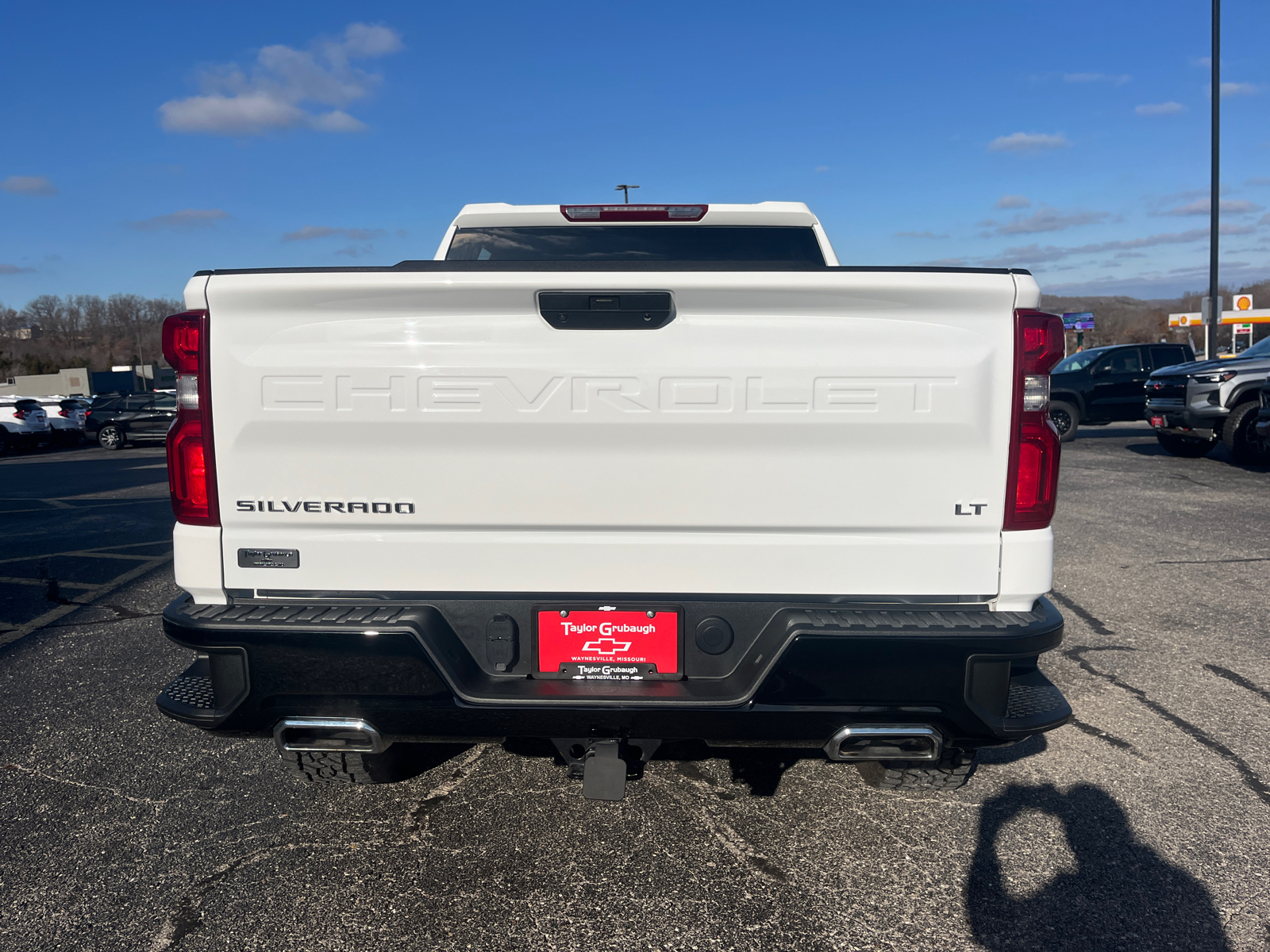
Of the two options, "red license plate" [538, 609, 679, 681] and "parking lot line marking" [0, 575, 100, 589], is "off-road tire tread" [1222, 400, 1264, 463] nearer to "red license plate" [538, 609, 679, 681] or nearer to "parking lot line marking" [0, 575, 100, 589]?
"red license plate" [538, 609, 679, 681]

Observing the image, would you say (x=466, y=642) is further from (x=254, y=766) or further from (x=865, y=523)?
(x=254, y=766)

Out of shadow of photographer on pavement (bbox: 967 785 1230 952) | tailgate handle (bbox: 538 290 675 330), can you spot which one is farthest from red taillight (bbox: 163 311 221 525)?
shadow of photographer on pavement (bbox: 967 785 1230 952)

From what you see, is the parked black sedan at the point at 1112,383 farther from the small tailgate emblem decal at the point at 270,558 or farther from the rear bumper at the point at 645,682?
the small tailgate emblem decal at the point at 270,558

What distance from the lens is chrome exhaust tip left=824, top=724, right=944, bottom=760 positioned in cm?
240

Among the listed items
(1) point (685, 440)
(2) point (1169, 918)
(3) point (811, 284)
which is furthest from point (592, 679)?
(2) point (1169, 918)

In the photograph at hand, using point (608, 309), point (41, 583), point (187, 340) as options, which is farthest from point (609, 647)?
point (41, 583)

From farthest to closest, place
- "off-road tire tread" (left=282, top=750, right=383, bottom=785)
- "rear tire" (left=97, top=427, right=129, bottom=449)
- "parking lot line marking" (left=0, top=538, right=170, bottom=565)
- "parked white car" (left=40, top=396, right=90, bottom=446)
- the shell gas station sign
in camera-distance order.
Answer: the shell gas station sign, "parked white car" (left=40, top=396, right=90, bottom=446), "rear tire" (left=97, top=427, right=129, bottom=449), "parking lot line marking" (left=0, top=538, right=170, bottom=565), "off-road tire tread" (left=282, top=750, right=383, bottom=785)

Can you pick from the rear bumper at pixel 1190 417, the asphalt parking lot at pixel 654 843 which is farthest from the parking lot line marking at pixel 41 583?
the rear bumper at pixel 1190 417

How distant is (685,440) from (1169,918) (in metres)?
1.94

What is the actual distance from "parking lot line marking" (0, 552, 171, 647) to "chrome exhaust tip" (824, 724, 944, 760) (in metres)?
5.25

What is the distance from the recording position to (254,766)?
3469 mm

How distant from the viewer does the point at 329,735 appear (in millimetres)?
2488

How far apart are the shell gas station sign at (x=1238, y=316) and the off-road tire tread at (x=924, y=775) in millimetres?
25379

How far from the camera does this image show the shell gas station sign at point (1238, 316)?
36.6 m
